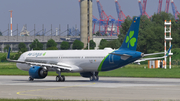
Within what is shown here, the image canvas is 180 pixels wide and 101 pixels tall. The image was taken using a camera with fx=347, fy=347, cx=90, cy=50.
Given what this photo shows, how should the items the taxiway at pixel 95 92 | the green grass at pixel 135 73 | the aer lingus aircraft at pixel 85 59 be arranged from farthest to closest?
the green grass at pixel 135 73 → the aer lingus aircraft at pixel 85 59 → the taxiway at pixel 95 92

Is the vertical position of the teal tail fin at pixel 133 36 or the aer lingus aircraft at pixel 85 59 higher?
the teal tail fin at pixel 133 36

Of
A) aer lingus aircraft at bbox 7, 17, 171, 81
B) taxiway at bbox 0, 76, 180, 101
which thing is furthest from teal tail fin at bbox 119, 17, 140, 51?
taxiway at bbox 0, 76, 180, 101

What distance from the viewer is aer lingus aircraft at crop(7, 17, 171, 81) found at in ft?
120

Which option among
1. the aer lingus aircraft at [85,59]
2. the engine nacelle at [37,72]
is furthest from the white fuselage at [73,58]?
the engine nacelle at [37,72]

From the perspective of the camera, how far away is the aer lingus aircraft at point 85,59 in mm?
36594

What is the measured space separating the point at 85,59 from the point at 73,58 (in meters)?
1.81

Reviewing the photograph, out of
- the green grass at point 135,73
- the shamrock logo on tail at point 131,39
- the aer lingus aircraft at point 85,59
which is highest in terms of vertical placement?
the shamrock logo on tail at point 131,39

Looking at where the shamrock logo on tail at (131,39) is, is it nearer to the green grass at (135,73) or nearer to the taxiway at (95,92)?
the taxiway at (95,92)

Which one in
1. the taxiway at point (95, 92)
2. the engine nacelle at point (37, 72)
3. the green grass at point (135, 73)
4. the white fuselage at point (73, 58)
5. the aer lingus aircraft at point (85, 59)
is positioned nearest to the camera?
the taxiway at point (95, 92)

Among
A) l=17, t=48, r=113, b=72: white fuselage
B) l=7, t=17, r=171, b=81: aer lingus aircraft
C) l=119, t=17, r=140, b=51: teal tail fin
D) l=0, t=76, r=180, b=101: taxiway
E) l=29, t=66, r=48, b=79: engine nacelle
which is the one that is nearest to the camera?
l=0, t=76, r=180, b=101: taxiway

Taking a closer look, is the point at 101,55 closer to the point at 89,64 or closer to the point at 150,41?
the point at 89,64

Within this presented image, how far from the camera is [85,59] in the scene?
39.4 meters

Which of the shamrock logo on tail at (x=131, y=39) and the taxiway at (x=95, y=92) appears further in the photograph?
the shamrock logo on tail at (x=131, y=39)

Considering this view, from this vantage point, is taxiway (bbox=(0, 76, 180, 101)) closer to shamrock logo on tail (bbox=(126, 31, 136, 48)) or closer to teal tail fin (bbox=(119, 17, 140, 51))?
teal tail fin (bbox=(119, 17, 140, 51))
